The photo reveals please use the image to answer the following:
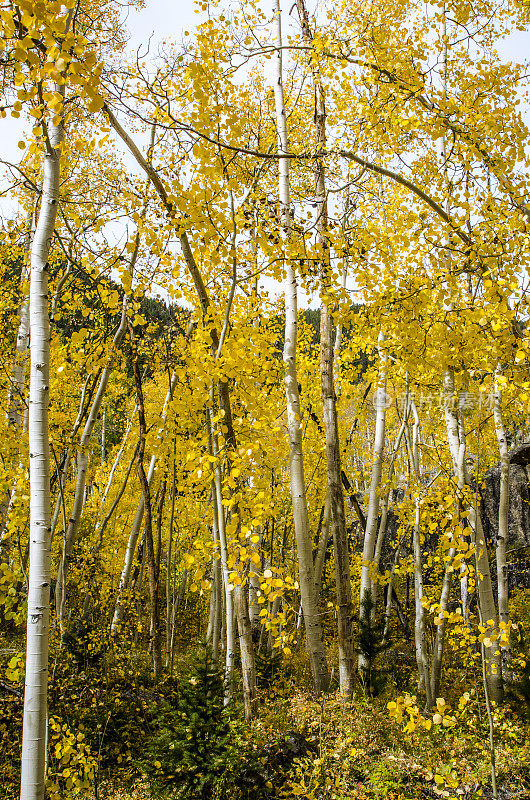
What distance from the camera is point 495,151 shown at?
11.1 feet

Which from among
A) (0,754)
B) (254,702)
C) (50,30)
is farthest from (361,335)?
(0,754)

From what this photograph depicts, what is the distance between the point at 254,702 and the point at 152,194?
486 cm

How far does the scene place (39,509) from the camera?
2012 mm

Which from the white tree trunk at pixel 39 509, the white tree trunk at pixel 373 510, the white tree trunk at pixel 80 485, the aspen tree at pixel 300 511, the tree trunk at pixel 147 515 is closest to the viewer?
the white tree trunk at pixel 39 509

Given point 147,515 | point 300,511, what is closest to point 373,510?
point 300,511

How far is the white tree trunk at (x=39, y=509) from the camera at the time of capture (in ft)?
5.93

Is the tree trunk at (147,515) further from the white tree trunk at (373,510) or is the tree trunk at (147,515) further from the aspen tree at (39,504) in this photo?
the aspen tree at (39,504)

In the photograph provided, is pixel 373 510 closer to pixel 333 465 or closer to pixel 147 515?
pixel 333 465

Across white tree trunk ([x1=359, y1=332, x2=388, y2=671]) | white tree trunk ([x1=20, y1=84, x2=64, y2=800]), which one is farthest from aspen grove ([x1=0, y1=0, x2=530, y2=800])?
white tree trunk ([x1=359, y1=332, x2=388, y2=671])

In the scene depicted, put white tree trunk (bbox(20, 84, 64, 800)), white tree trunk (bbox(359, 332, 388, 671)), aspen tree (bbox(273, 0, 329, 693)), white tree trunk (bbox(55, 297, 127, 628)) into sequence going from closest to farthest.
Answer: white tree trunk (bbox(20, 84, 64, 800)) → aspen tree (bbox(273, 0, 329, 693)) → white tree trunk (bbox(55, 297, 127, 628)) → white tree trunk (bbox(359, 332, 388, 671))

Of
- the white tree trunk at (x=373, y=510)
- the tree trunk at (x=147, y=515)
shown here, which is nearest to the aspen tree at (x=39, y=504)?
the tree trunk at (x=147, y=515)

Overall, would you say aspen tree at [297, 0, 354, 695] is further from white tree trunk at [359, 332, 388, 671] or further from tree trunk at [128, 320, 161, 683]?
tree trunk at [128, 320, 161, 683]

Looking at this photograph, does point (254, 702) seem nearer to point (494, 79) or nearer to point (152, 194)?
point (152, 194)

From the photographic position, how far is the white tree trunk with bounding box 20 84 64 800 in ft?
5.93
